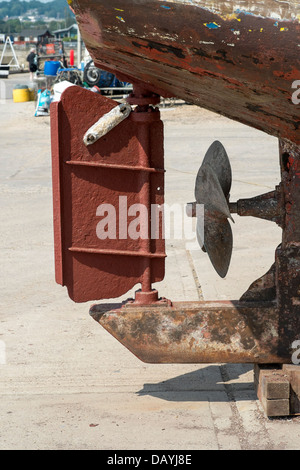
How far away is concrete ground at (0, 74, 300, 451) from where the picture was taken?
395cm

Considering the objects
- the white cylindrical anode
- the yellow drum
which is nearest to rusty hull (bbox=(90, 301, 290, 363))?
the white cylindrical anode

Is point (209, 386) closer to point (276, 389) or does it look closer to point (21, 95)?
point (276, 389)

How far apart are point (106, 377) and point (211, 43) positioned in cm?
236

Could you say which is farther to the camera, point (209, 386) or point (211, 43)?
point (209, 386)

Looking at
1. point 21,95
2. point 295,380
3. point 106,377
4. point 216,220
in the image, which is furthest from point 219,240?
point 21,95

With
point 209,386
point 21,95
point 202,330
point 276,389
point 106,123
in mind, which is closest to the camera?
point 106,123

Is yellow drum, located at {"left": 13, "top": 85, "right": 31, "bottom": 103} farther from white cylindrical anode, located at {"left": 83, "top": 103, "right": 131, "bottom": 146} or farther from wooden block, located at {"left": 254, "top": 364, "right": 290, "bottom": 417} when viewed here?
wooden block, located at {"left": 254, "top": 364, "right": 290, "bottom": 417}

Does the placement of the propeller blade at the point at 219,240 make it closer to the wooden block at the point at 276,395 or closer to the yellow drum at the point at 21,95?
the wooden block at the point at 276,395

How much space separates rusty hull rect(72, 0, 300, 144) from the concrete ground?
1.71m

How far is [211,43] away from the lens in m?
3.33

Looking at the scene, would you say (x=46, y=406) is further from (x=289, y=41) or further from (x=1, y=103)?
(x=1, y=103)

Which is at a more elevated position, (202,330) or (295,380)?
(202,330)

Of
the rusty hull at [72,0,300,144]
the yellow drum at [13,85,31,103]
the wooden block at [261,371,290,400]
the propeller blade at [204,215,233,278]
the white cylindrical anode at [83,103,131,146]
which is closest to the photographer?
the rusty hull at [72,0,300,144]

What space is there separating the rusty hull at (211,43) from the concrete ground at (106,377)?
1.71 metres
